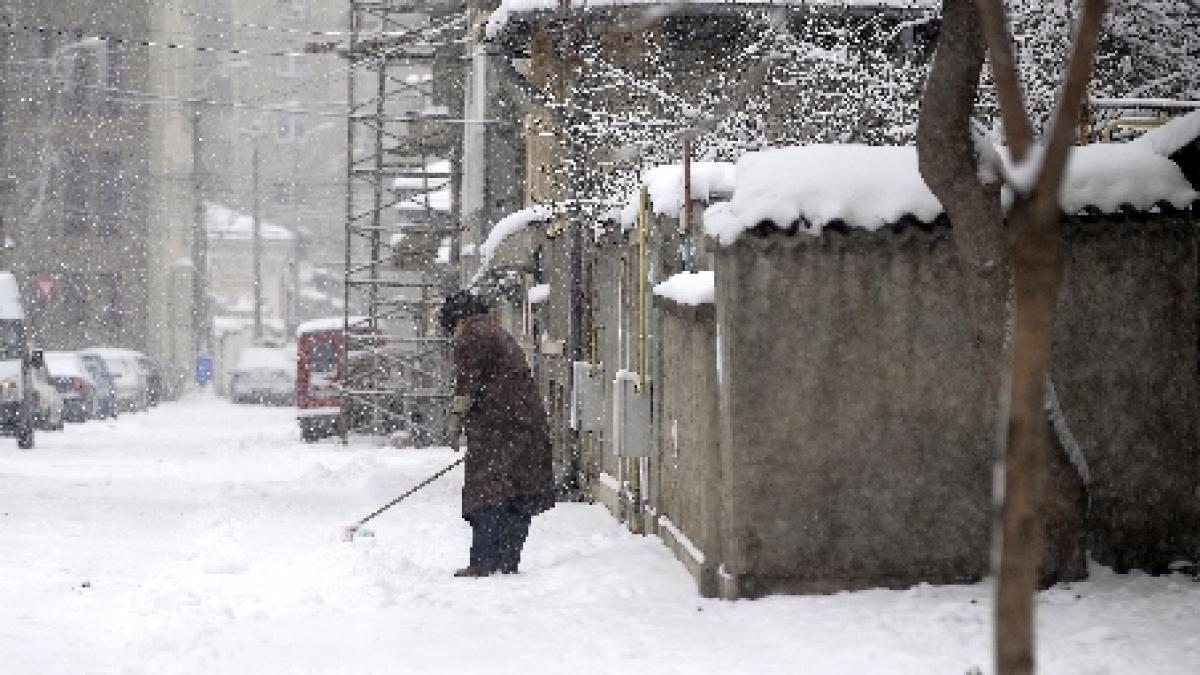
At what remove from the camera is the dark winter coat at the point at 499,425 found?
11.3 meters

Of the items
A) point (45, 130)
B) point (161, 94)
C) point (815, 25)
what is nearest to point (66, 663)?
point (815, 25)

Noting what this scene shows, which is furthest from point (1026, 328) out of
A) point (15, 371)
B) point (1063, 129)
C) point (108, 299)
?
point (108, 299)

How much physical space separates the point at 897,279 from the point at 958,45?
1.64 meters

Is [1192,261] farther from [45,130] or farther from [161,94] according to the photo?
[161,94]

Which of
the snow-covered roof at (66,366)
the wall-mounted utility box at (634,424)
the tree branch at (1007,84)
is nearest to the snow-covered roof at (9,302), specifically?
the snow-covered roof at (66,366)

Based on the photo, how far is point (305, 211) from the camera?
4131 inches

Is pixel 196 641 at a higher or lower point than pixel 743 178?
lower

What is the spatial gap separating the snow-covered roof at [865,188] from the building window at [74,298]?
2443 inches

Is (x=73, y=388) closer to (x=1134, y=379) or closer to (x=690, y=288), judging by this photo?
(x=690, y=288)

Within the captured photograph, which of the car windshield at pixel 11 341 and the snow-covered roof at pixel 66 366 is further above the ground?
the car windshield at pixel 11 341

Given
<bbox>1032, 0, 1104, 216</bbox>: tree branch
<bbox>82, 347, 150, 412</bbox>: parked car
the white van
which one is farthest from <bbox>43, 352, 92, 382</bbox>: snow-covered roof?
<bbox>1032, 0, 1104, 216</bbox>: tree branch

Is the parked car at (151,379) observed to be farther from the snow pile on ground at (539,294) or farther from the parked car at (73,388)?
the snow pile on ground at (539,294)

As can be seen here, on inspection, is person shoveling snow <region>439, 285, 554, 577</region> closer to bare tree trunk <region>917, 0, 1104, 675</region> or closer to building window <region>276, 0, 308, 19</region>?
bare tree trunk <region>917, 0, 1104, 675</region>

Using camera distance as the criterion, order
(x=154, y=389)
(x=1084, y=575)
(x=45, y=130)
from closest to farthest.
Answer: (x=1084, y=575), (x=154, y=389), (x=45, y=130)
